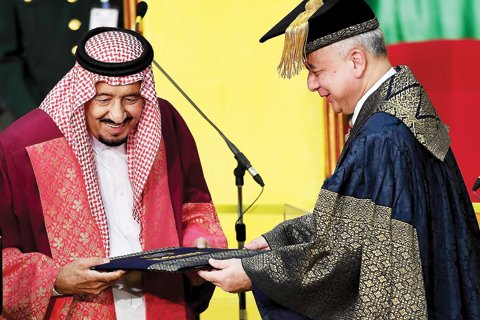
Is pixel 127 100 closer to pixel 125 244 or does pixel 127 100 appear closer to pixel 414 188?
pixel 125 244

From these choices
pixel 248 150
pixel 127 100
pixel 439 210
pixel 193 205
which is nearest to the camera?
pixel 439 210

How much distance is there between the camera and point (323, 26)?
2244mm

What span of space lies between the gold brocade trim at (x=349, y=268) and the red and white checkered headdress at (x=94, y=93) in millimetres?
720

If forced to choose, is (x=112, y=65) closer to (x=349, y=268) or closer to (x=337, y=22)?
(x=337, y=22)

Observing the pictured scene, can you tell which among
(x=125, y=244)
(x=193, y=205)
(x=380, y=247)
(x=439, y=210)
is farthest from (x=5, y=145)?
(x=439, y=210)

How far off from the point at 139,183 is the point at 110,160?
0.68ft

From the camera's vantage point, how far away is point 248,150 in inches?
197

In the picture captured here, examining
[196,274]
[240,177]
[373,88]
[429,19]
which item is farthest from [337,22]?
[429,19]

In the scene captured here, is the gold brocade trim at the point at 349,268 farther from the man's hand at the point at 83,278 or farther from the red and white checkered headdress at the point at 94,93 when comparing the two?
the red and white checkered headdress at the point at 94,93

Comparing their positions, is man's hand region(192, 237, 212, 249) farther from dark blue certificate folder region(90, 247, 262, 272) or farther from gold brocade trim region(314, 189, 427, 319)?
gold brocade trim region(314, 189, 427, 319)

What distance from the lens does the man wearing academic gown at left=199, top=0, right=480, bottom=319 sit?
193 centimetres

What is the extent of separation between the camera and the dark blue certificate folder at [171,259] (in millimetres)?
1991

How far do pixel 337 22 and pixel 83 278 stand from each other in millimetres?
1493

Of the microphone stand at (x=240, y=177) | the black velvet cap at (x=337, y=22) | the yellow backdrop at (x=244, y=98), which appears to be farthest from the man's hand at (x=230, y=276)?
the yellow backdrop at (x=244, y=98)
